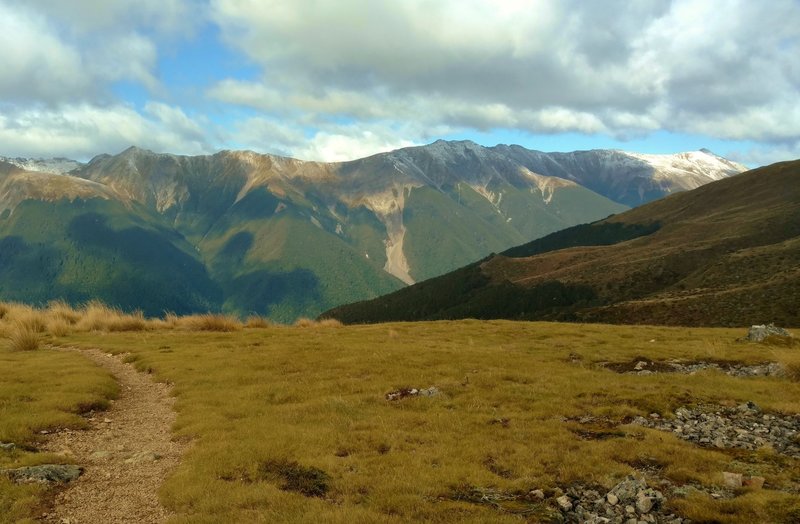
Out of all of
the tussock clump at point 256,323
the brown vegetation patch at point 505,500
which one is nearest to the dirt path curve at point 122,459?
the brown vegetation patch at point 505,500

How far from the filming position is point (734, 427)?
17234 millimetres

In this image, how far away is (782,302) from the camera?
293ft

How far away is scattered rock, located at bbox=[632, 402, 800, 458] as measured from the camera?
15539mm

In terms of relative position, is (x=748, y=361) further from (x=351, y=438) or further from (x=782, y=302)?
(x=782, y=302)

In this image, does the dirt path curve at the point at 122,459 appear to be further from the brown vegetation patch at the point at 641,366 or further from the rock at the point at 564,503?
the brown vegetation patch at the point at 641,366

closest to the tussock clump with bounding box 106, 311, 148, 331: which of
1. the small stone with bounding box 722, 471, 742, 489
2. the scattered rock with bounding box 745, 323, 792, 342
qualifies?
the small stone with bounding box 722, 471, 742, 489

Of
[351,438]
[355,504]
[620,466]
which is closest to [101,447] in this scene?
[351,438]

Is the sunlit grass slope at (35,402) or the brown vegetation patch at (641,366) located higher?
the sunlit grass slope at (35,402)

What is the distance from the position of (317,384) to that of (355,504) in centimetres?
1203

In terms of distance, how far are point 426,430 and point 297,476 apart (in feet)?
17.1

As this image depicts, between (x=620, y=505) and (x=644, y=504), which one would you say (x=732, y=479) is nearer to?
(x=644, y=504)

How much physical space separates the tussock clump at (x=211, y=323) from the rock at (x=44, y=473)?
106ft

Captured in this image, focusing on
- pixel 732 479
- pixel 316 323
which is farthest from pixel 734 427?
pixel 316 323

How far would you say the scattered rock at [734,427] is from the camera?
15539mm
